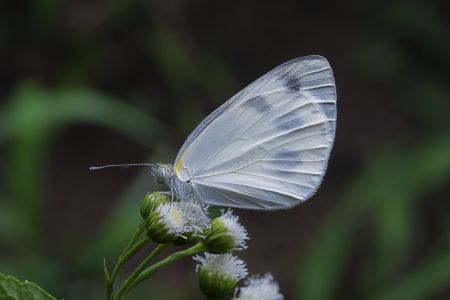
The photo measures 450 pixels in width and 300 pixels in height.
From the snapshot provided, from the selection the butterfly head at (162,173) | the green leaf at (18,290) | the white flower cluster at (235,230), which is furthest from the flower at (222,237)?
the green leaf at (18,290)

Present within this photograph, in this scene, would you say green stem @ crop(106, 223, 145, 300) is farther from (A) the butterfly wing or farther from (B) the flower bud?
(A) the butterfly wing

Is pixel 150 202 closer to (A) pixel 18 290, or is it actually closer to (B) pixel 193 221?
(B) pixel 193 221

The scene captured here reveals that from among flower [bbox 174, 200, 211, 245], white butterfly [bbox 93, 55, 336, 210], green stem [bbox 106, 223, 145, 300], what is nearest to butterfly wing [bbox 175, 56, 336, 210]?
white butterfly [bbox 93, 55, 336, 210]

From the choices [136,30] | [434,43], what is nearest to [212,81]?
[136,30]

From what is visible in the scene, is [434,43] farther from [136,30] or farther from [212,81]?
[136,30]

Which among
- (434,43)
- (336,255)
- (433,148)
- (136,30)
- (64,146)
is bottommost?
(336,255)

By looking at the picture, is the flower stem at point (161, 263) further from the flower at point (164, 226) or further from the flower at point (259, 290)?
the flower at point (259, 290)
